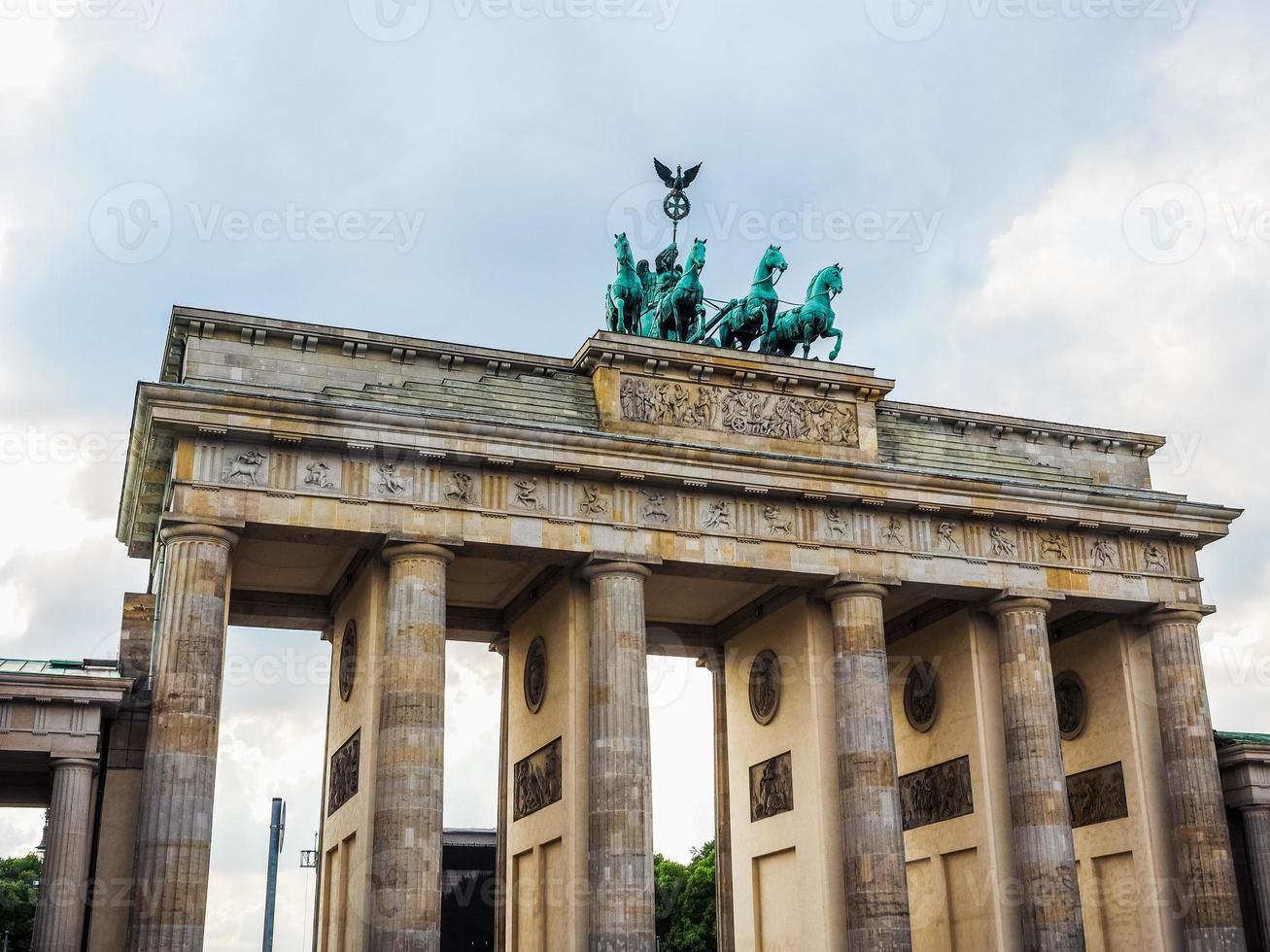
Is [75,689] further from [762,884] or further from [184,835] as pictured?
[762,884]

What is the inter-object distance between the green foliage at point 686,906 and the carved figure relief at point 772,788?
33972 mm

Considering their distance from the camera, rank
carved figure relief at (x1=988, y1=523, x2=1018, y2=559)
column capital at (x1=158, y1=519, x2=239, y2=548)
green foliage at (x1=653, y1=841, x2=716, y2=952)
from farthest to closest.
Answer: green foliage at (x1=653, y1=841, x2=716, y2=952)
carved figure relief at (x1=988, y1=523, x2=1018, y2=559)
column capital at (x1=158, y1=519, x2=239, y2=548)

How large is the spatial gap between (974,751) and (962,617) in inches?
128

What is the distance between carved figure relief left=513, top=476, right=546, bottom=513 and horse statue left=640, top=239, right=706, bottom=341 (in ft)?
19.0

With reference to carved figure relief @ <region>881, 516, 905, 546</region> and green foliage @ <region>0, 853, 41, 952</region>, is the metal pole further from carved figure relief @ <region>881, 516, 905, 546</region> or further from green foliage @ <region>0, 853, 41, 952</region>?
green foliage @ <region>0, 853, 41, 952</region>

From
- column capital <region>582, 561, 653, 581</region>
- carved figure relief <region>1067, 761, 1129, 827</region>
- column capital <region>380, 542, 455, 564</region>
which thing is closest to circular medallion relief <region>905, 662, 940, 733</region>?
carved figure relief <region>1067, 761, 1129, 827</region>

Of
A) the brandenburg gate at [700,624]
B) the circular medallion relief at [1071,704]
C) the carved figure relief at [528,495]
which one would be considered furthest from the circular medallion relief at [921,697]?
the carved figure relief at [528,495]

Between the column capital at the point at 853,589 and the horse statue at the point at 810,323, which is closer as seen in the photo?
the column capital at the point at 853,589

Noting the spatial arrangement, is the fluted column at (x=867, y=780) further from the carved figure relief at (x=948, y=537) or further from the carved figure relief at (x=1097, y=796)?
the carved figure relief at (x=1097, y=796)

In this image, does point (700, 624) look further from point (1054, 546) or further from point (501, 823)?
point (1054, 546)

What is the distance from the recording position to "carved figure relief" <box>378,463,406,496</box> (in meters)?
27.8

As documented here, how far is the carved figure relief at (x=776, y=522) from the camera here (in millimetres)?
30656

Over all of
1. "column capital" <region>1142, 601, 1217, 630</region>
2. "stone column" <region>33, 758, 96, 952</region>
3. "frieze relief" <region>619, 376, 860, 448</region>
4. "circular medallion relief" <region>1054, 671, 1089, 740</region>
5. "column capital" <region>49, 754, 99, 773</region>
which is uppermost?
"frieze relief" <region>619, 376, 860, 448</region>

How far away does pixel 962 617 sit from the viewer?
33656mm
